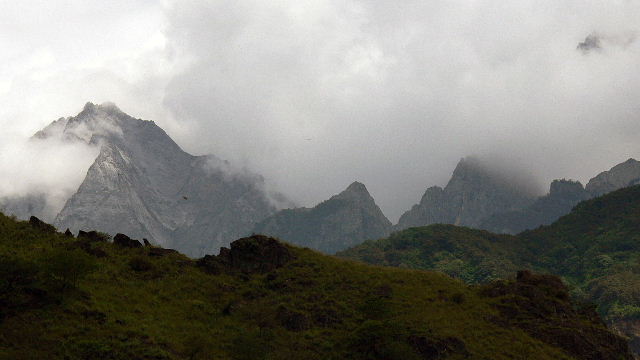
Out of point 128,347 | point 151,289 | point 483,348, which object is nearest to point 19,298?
point 128,347

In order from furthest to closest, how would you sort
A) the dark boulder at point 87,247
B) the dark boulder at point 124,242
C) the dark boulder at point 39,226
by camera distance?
the dark boulder at point 124,242 < the dark boulder at point 39,226 < the dark boulder at point 87,247

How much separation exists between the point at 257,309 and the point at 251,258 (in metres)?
14.1

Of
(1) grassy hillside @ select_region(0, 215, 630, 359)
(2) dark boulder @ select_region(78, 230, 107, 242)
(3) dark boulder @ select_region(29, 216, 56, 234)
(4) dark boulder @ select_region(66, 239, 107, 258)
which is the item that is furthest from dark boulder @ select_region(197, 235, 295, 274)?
(3) dark boulder @ select_region(29, 216, 56, 234)

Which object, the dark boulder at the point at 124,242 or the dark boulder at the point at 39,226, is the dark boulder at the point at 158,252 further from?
the dark boulder at the point at 39,226

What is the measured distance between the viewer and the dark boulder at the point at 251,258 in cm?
7831

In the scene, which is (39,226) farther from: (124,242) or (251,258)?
(251,258)

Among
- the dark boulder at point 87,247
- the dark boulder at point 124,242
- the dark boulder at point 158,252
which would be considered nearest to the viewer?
the dark boulder at point 87,247

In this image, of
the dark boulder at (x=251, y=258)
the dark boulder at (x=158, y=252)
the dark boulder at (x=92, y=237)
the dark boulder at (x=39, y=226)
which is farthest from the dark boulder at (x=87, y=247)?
the dark boulder at (x=251, y=258)

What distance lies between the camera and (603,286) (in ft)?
614

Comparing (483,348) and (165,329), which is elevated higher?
(165,329)

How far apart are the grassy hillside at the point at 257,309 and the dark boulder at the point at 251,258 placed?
179 mm

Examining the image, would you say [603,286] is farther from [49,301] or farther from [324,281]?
[49,301]

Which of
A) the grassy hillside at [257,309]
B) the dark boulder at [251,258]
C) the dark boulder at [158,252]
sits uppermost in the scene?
the dark boulder at [158,252]

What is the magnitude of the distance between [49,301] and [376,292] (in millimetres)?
40114
